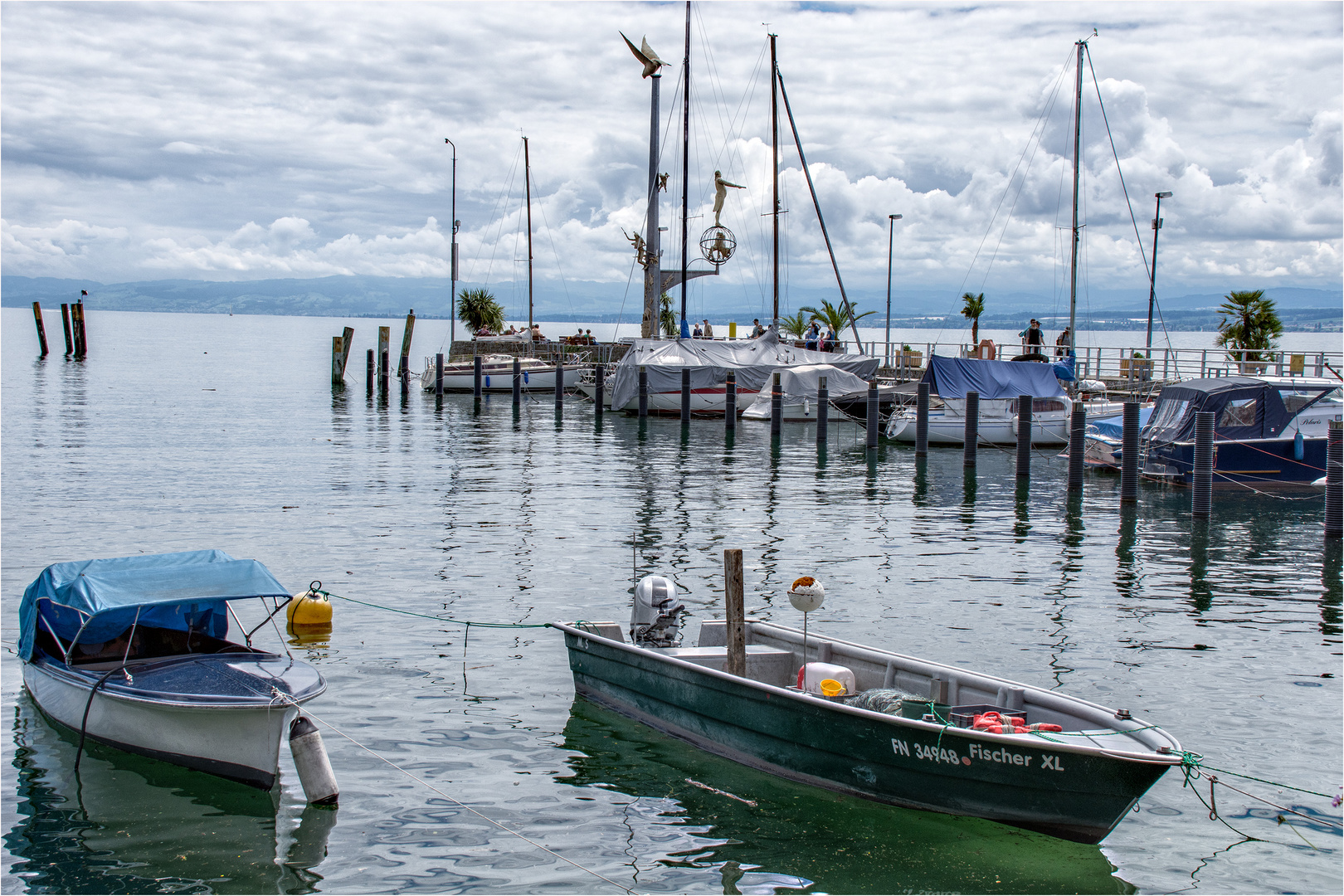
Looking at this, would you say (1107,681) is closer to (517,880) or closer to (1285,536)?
(517,880)

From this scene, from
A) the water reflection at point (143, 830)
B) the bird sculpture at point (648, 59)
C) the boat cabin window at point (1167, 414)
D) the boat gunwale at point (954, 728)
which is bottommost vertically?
the water reflection at point (143, 830)

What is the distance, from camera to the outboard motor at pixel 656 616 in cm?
1365

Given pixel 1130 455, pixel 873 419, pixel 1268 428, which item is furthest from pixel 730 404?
pixel 1268 428

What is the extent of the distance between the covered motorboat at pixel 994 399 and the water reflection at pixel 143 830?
1227 inches

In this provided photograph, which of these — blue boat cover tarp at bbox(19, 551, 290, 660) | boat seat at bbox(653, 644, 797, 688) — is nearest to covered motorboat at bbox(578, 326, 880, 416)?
boat seat at bbox(653, 644, 797, 688)

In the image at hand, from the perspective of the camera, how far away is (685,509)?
88.5 feet

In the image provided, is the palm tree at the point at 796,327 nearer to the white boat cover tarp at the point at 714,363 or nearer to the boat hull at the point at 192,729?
the white boat cover tarp at the point at 714,363

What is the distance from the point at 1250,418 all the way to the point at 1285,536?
671cm

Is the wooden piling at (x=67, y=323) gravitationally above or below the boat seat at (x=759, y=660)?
above

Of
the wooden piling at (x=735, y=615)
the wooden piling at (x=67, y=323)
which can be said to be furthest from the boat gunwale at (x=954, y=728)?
the wooden piling at (x=67, y=323)

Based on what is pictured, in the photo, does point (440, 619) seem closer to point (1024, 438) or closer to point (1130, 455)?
point (1130, 455)

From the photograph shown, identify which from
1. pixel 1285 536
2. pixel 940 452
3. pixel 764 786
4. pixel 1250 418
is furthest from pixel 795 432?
pixel 764 786

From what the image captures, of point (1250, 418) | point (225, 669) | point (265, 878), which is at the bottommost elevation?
point (265, 878)

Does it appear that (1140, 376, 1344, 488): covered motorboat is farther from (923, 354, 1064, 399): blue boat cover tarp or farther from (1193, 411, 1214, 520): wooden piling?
(923, 354, 1064, 399): blue boat cover tarp
